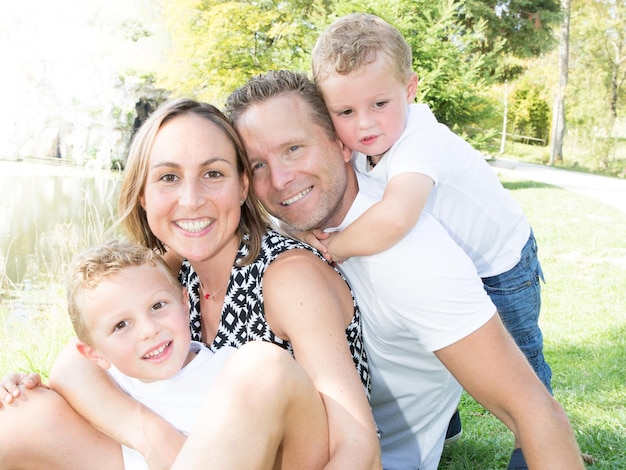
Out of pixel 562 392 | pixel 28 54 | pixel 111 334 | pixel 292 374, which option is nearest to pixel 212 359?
pixel 111 334

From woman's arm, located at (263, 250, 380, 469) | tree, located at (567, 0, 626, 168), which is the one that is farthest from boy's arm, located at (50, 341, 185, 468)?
tree, located at (567, 0, 626, 168)

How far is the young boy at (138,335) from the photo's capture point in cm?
199

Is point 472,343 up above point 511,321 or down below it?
above

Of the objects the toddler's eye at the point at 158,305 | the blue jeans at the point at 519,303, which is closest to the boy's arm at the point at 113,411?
the toddler's eye at the point at 158,305

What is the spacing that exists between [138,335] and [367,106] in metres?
1.31

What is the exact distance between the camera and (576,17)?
25.6 m

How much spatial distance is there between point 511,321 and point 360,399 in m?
1.40

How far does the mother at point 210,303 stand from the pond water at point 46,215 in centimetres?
299

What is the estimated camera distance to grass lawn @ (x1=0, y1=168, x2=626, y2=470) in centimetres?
312

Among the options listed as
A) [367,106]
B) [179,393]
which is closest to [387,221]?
[367,106]

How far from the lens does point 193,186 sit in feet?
7.11

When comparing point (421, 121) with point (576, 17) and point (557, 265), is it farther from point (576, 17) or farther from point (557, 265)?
point (576, 17)

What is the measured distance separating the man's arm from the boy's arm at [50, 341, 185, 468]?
2.91ft

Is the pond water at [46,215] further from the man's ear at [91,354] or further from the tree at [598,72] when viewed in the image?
the tree at [598,72]
